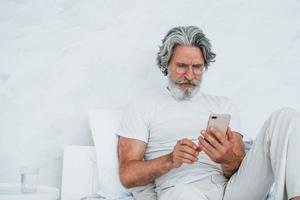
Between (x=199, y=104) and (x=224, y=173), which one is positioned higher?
(x=199, y=104)

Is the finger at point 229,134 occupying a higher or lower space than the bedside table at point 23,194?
higher

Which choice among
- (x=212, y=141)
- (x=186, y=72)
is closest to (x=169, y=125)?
(x=186, y=72)

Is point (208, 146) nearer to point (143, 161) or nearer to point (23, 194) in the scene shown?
point (143, 161)

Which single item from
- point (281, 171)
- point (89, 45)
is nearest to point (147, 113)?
point (89, 45)

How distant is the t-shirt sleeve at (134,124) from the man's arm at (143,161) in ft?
0.07

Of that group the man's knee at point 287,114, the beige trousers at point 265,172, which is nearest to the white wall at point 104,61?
the beige trousers at point 265,172

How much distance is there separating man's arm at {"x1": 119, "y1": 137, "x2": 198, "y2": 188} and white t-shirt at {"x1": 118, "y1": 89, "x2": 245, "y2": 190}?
46mm

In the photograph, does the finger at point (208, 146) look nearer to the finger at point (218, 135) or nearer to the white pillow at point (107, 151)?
the finger at point (218, 135)

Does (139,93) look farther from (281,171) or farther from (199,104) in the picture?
(281,171)

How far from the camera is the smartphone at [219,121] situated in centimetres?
140

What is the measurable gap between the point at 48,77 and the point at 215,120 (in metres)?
1.02

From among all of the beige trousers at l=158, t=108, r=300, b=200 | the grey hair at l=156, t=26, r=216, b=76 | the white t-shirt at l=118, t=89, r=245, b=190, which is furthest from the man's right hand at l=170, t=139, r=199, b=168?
the grey hair at l=156, t=26, r=216, b=76

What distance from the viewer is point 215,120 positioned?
4.63 ft

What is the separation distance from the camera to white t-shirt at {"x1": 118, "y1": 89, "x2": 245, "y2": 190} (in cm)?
165
